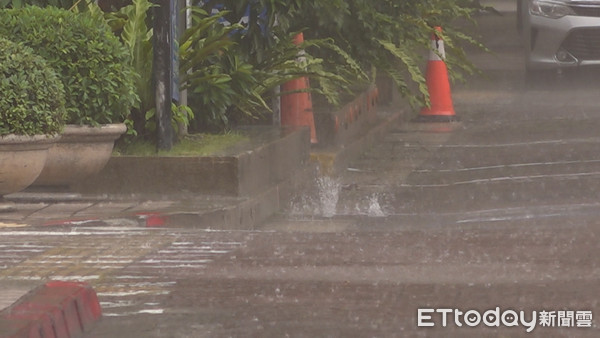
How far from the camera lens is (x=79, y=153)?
32.3 ft

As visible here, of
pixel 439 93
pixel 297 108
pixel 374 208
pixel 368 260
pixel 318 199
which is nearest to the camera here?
pixel 368 260

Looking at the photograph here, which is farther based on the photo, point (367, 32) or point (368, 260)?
point (367, 32)

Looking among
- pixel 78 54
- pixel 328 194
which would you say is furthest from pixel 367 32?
pixel 78 54

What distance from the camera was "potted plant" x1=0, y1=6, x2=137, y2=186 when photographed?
32.2 ft

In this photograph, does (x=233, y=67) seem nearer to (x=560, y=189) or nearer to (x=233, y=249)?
(x=560, y=189)

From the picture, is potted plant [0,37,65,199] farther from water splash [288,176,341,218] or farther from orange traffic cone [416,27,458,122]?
orange traffic cone [416,27,458,122]

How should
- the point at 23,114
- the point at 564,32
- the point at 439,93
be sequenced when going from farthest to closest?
the point at 564,32
the point at 439,93
the point at 23,114

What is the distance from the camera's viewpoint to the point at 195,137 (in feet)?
36.8

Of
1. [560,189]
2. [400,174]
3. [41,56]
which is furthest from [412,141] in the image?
[41,56]

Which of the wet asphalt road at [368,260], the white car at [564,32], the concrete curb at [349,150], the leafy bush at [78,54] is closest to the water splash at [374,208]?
the wet asphalt road at [368,260]

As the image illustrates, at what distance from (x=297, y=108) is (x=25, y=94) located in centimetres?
452

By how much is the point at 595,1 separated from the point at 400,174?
7.10 meters

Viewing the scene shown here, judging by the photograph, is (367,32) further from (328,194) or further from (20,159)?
Answer: (20,159)

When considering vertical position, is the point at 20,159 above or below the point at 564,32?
above
